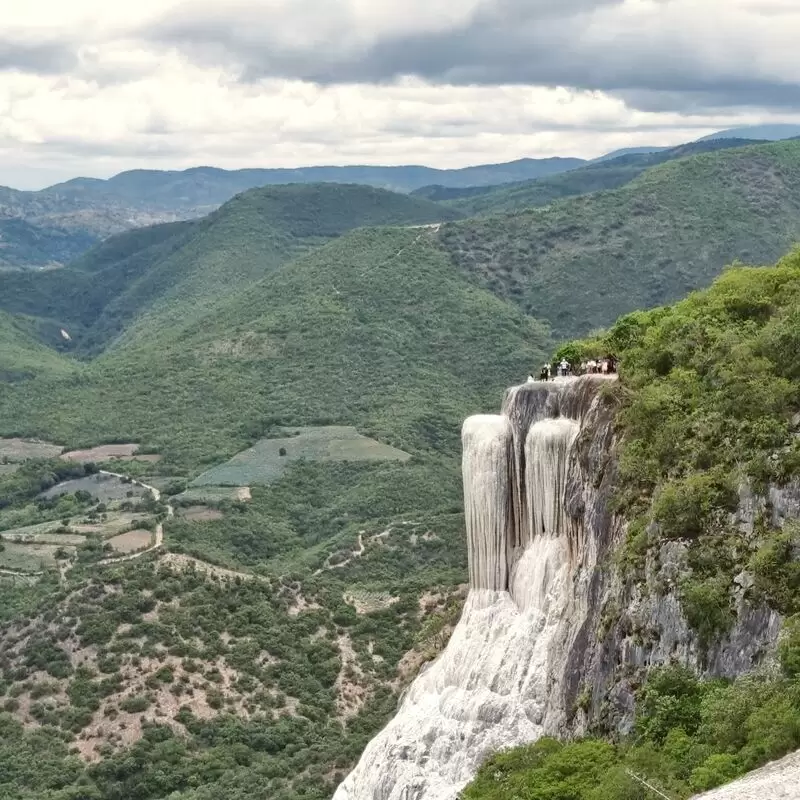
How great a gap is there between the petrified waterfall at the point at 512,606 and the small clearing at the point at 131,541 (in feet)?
192

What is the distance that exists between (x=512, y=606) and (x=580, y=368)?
5794 millimetres

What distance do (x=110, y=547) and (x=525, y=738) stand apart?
210 feet

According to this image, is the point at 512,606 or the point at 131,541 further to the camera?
the point at 131,541

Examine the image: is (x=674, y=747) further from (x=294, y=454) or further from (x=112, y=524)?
(x=294, y=454)

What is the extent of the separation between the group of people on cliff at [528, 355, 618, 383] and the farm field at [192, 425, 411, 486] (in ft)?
Answer: 263

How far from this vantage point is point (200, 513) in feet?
315

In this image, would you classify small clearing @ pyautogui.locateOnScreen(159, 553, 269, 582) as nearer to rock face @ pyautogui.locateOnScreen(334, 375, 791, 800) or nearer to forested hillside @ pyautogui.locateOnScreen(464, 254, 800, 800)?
rock face @ pyautogui.locateOnScreen(334, 375, 791, 800)

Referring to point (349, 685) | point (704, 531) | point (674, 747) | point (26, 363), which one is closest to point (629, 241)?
point (26, 363)

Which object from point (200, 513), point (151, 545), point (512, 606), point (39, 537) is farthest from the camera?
point (200, 513)

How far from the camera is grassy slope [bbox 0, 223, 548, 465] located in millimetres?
128500

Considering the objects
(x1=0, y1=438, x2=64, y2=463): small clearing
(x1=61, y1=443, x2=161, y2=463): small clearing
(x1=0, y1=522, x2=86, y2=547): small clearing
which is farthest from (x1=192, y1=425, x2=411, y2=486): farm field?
(x1=0, y1=438, x2=64, y2=463): small clearing

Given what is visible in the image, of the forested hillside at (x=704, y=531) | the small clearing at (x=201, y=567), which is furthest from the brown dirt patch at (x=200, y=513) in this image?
the forested hillside at (x=704, y=531)

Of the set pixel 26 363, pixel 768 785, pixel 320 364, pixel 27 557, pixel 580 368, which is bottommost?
pixel 27 557

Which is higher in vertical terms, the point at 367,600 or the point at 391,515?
the point at 367,600
